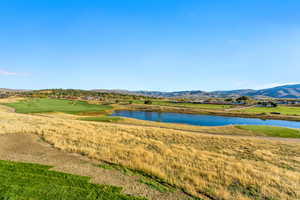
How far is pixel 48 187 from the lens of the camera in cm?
612

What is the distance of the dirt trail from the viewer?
6.69m

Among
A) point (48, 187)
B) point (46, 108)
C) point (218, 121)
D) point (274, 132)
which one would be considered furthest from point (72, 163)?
point (46, 108)

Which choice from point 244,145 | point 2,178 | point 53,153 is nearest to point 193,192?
point 2,178

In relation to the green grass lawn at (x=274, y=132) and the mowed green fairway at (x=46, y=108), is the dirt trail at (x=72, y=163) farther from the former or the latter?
the mowed green fairway at (x=46, y=108)

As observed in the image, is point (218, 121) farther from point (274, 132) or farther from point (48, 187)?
point (48, 187)

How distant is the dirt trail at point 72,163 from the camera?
6.69 metres

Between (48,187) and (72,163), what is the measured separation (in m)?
3.38

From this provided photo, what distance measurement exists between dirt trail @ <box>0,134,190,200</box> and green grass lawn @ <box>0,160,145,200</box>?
2.13ft

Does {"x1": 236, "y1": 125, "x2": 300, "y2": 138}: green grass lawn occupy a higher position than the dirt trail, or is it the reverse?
the dirt trail

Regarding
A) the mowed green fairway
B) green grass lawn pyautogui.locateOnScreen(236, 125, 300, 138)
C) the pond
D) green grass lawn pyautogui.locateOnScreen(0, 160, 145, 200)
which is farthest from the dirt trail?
the pond

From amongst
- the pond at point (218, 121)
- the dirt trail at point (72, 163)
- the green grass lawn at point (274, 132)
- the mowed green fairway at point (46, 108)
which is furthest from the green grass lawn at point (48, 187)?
the mowed green fairway at point (46, 108)

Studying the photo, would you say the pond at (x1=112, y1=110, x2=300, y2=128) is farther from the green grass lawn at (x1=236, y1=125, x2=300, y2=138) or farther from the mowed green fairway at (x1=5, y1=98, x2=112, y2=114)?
the mowed green fairway at (x1=5, y1=98, x2=112, y2=114)

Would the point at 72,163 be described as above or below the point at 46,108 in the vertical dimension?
above

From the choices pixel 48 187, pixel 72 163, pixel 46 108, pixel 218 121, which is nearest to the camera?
pixel 48 187
